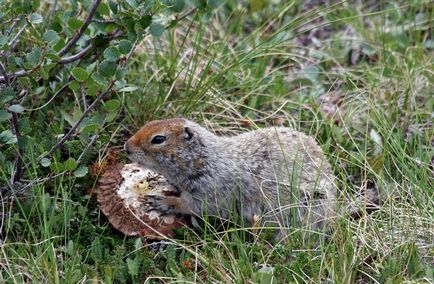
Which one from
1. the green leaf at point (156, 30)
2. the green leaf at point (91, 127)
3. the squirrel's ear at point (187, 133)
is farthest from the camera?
the squirrel's ear at point (187, 133)

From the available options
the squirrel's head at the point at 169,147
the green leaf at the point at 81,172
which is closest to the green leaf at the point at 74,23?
the squirrel's head at the point at 169,147

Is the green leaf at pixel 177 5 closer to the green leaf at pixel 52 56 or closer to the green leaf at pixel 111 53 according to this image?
the green leaf at pixel 111 53

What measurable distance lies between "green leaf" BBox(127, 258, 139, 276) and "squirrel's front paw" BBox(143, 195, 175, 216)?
563mm

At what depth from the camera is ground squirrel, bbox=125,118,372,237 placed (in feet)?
15.8

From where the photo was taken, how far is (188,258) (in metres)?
4.57

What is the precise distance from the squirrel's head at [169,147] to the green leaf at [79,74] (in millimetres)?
464

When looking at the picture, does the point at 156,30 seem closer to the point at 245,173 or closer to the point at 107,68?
the point at 107,68

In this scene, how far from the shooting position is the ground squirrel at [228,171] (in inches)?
190

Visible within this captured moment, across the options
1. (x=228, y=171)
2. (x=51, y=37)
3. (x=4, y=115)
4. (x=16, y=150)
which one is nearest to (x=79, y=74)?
(x=51, y=37)

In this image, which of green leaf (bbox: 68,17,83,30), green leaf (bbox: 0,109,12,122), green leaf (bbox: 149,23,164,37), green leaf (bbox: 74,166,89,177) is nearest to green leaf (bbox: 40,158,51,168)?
green leaf (bbox: 74,166,89,177)

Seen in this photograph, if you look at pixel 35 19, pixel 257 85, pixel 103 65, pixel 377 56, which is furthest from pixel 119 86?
pixel 377 56

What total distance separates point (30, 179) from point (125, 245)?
64 centimetres

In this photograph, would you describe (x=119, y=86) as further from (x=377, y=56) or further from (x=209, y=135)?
(x=377, y=56)

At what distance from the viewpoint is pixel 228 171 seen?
4.99 meters
